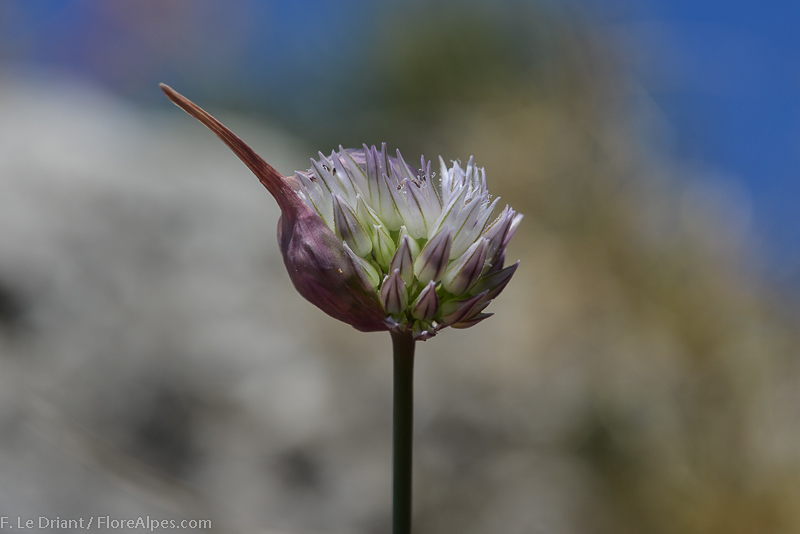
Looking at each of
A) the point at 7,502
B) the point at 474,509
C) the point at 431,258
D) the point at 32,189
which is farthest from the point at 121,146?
the point at 431,258

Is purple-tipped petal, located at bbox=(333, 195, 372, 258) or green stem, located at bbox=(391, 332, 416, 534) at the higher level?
purple-tipped petal, located at bbox=(333, 195, 372, 258)

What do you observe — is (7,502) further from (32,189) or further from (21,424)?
(32,189)

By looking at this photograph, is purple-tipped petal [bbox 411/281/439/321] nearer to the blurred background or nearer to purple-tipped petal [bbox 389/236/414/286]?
purple-tipped petal [bbox 389/236/414/286]

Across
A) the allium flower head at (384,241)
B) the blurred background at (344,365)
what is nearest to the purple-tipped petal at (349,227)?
the allium flower head at (384,241)

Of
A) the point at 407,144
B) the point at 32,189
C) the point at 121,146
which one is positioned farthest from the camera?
the point at 407,144

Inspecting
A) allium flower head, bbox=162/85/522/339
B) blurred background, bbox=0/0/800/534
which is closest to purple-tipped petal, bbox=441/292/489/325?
allium flower head, bbox=162/85/522/339

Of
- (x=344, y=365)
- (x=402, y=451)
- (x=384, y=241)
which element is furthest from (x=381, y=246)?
(x=344, y=365)

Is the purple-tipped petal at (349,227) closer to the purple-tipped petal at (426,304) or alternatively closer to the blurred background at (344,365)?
the purple-tipped petal at (426,304)
